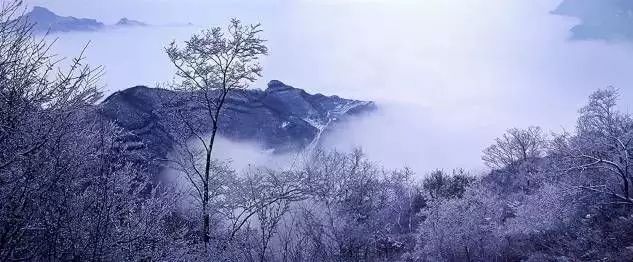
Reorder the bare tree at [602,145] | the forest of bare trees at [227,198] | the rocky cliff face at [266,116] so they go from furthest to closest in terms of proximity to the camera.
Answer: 1. the rocky cliff face at [266,116]
2. the bare tree at [602,145]
3. the forest of bare trees at [227,198]

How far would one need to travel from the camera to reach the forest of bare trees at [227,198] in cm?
768

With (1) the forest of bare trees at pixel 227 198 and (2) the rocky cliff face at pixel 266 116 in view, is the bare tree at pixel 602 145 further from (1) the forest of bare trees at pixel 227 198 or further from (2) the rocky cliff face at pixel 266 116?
(2) the rocky cliff face at pixel 266 116

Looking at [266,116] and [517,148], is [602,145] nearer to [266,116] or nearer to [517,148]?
[517,148]

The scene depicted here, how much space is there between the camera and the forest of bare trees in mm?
7684

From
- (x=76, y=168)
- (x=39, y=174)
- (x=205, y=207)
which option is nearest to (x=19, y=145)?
(x=39, y=174)

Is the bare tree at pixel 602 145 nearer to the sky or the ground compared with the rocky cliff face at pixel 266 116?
nearer to the ground

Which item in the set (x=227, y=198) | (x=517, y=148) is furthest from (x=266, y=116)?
(x=227, y=198)

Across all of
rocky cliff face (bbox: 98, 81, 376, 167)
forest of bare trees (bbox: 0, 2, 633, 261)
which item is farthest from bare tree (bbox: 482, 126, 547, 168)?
rocky cliff face (bbox: 98, 81, 376, 167)

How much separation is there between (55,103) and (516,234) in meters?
37.0

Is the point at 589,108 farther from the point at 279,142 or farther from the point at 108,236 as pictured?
the point at 279,142

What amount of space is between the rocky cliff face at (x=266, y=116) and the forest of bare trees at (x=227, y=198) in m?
20.7

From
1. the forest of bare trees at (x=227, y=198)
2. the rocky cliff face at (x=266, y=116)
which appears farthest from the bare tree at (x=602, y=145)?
the rocky cliff face at (x=266, y=116)

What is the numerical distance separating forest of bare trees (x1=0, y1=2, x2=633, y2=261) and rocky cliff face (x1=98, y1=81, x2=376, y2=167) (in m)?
20.7

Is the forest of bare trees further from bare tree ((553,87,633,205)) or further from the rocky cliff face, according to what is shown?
the rocky cliff face
